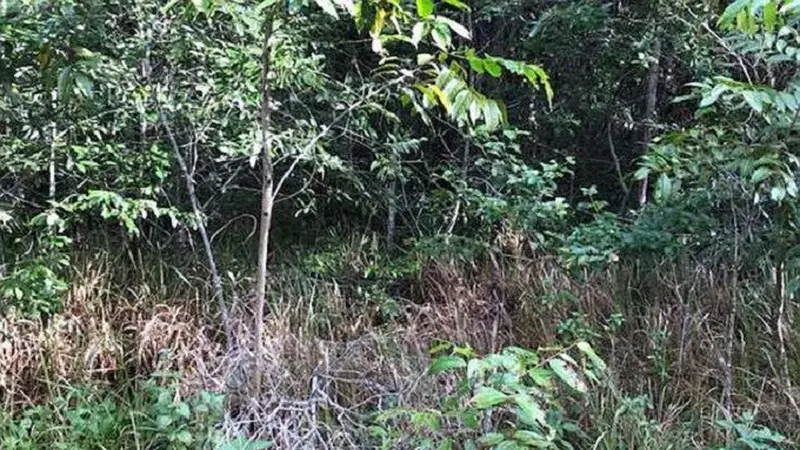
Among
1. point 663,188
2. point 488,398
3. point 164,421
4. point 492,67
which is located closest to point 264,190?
point 164,421

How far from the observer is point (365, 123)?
3094 millimetres

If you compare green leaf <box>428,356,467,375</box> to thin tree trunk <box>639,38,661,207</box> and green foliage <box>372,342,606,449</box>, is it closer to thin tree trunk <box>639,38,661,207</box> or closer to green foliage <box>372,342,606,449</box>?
green foliage <box>372,342,606,449</box>

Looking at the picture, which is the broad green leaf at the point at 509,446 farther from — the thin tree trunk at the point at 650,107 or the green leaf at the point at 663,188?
the thin tree trunk at the point at 650,107

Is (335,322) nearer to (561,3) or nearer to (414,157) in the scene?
(414,157)

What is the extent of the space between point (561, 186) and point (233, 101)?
297 cm

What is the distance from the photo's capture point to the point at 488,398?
172 cm

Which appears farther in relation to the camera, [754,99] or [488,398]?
[754,99]

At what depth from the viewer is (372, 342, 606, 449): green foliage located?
5.95 ft

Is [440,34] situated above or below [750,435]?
above

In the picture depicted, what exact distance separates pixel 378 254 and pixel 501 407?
2286mm

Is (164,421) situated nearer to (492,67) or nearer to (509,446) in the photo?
(509,446)

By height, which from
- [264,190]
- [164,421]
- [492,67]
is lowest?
[164,421]

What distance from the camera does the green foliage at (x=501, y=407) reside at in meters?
1.81

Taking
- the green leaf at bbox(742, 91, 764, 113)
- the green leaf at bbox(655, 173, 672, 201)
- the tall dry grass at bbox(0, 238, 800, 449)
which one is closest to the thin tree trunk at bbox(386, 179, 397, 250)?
the tall dry grass at bbox(0, 238, 800, 449)
